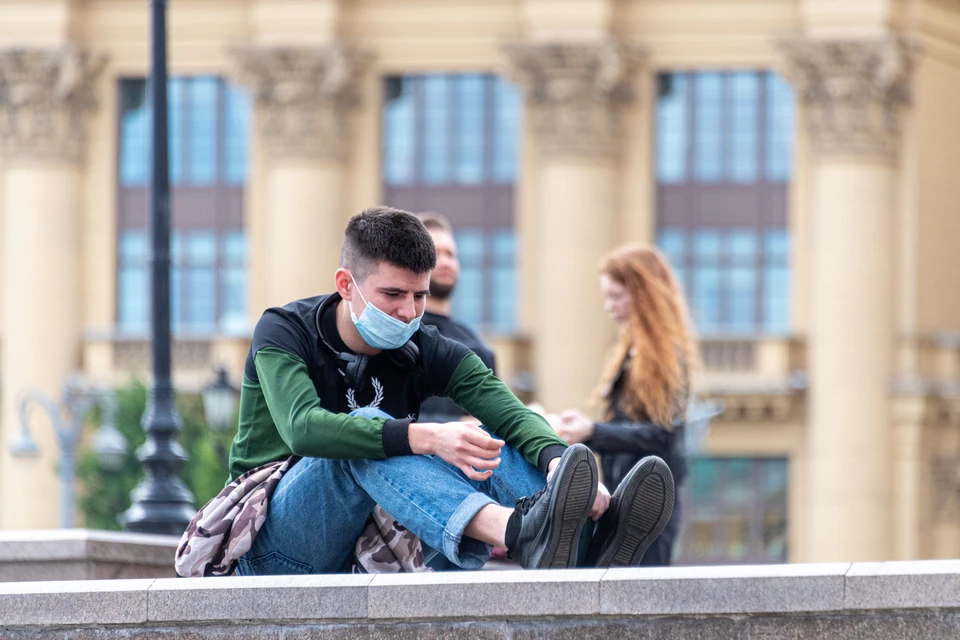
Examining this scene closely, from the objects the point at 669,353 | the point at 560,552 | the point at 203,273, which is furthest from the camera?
the point at 203,273

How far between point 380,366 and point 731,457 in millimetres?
33498

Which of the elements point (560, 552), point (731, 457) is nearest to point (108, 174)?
point (731, 457)

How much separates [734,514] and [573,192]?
6.97 meters

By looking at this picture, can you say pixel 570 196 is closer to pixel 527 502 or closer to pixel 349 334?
pixel 349 334

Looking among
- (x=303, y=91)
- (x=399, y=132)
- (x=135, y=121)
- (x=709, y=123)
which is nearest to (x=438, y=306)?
(x=303, y=91)

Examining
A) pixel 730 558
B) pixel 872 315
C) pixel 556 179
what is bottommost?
pixel 730 558

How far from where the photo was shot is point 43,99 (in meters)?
40.2

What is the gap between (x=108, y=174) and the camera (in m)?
41.3

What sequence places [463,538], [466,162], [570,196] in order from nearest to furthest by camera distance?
[463,538] → [570,196] → [466,162]

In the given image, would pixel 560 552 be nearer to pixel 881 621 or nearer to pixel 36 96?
pixel 881 621

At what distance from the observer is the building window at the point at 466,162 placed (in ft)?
132

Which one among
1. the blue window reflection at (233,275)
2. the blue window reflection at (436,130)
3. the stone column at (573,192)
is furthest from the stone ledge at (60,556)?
the blue window reflection at (233,275)

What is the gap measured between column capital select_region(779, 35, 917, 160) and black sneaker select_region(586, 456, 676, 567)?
3252cm

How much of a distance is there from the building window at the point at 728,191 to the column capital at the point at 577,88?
119 centimetres
